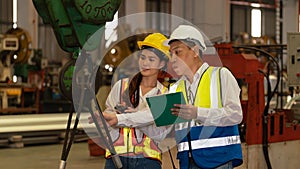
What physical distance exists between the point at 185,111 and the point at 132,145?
0.50 meters

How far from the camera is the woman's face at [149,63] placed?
9.63 ft

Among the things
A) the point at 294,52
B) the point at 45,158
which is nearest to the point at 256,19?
the point at 45,158

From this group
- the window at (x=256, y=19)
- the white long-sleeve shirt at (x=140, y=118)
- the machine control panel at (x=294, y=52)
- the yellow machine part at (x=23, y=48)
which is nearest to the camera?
the white long-sleeve shirt at (x=140, y=118)

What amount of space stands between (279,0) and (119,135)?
20.9m

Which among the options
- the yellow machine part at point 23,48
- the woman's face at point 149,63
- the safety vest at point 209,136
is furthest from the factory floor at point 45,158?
the safety vest at point 209,136

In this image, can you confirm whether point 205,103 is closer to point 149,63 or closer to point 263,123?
point 149,63

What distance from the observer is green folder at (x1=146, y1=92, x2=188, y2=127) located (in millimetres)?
2627

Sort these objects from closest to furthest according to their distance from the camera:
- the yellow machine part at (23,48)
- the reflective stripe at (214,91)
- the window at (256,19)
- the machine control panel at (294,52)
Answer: the reflective stripe at (214,91)
the machine control panel at (294,52)
the yellow machine part at (23,48)
the window at (256,19)

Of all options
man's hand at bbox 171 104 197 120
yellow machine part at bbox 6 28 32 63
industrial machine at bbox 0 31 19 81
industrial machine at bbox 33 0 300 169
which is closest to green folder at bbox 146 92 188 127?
man's hand at bbox 171 104 197 120

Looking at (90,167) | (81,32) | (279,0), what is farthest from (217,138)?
(279,0)

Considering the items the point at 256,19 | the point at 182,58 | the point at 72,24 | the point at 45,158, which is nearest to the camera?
the point at 182,58

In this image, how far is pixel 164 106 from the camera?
265cm

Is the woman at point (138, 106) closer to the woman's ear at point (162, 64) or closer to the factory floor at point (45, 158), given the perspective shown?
the woman's ear at point (162, 64)

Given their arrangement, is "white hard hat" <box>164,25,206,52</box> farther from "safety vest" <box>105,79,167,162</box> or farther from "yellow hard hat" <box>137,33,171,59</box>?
"safety vest" <box>105,79,167,162</box>
